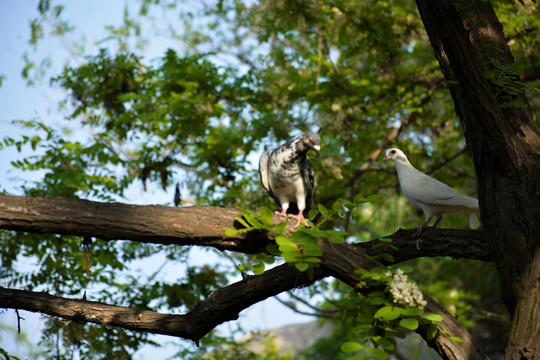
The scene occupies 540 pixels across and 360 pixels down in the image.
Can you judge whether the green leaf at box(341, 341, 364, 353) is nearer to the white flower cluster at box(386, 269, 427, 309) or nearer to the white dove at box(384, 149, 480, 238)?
the white flower cluster at box(386, 269, 427, 309)

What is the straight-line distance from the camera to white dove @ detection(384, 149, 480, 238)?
3945mm

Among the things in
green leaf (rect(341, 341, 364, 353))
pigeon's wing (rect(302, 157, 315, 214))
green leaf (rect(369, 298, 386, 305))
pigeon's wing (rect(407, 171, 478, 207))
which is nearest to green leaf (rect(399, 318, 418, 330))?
green leaf (rect(369, 298, 386, 305))

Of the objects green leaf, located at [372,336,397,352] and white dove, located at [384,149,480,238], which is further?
white dove, located at [384,149,480,238]

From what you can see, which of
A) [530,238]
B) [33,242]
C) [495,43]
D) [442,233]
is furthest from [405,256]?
[33,242]

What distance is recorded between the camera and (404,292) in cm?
260

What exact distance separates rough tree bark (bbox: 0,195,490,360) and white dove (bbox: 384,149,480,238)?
Result: 0.51 meters

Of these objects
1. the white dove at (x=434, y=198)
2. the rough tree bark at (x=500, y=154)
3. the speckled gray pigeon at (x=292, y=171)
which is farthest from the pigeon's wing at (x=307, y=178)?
the rough tree bark at (x=500, y=154)

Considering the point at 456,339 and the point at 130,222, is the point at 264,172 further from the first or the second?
the point at 456,339

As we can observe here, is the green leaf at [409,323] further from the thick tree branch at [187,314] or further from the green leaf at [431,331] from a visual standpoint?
the thick tree branch at [187,314]

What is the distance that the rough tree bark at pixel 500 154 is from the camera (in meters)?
2.86

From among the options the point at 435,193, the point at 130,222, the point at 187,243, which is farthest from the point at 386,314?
the point at 435,193

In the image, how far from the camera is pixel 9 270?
5270 millimetres

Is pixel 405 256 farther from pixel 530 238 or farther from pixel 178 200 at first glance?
pixel 178 200

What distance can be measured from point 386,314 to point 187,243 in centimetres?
130
